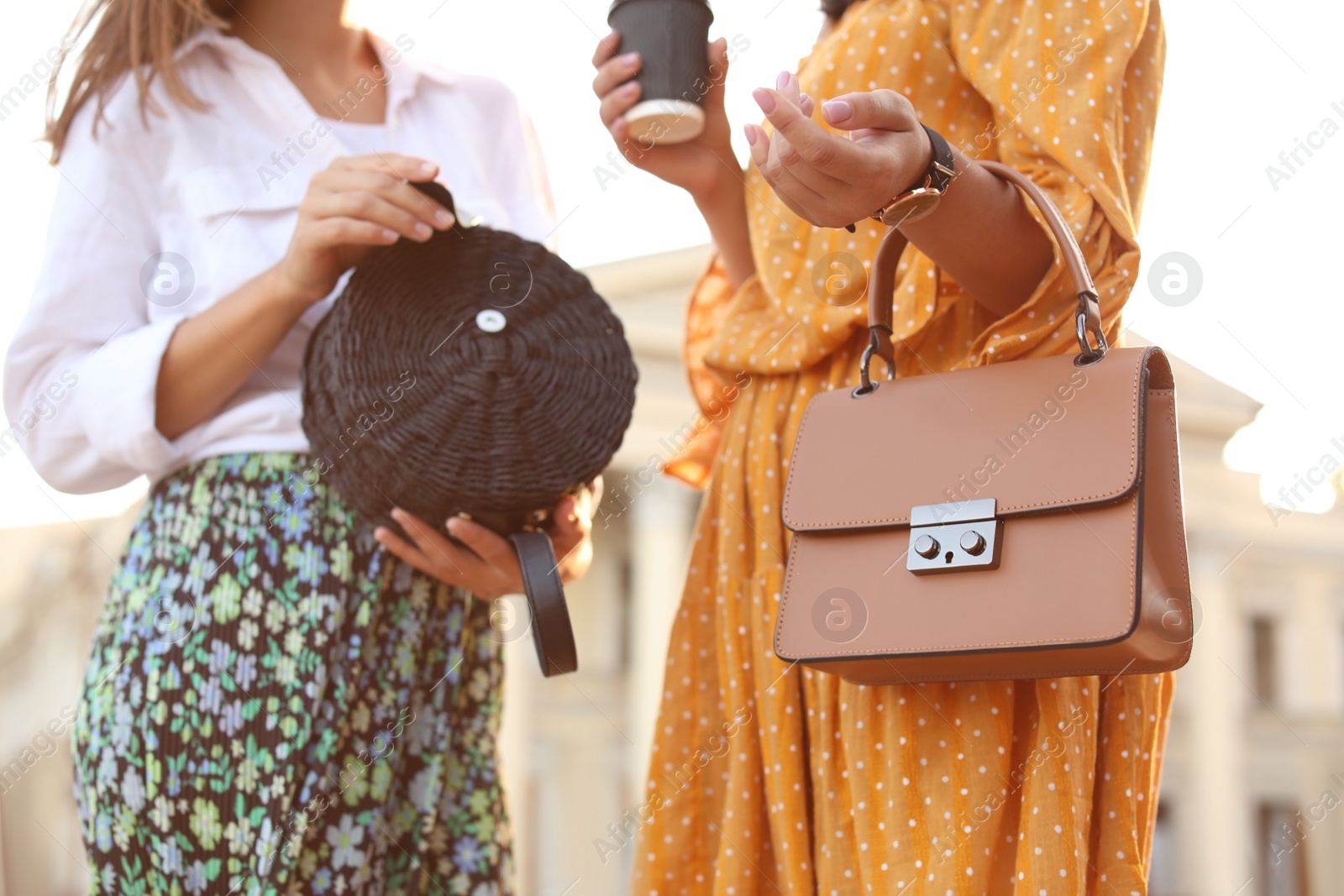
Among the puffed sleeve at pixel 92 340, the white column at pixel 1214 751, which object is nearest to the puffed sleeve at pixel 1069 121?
the puffed sleeve at pixel 92 340

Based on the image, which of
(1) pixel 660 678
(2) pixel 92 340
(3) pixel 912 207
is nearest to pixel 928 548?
(3) pixel 912 207

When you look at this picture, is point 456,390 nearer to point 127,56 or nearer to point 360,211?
point 360,211

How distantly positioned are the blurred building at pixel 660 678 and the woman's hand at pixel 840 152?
22.5 ft

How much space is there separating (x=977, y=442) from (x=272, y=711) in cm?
70

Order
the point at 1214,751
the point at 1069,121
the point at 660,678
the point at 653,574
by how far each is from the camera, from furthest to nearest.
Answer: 1. the point at 1214,751
2. the point at 653,574
3. the point at 660,678
4. the point at 1069,121

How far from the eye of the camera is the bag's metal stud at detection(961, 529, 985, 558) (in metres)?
0.84

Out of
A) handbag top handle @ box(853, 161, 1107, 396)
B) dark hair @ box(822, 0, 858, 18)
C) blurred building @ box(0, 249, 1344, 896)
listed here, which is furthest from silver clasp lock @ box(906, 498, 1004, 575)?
blurred building @ box(0, 249, 1344, 896)

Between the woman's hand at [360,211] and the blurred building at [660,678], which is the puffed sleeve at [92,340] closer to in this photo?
the woman's hand at [360,211]

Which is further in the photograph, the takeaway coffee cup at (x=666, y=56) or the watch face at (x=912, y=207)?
the takeaway coffee cup at (x=666, y=56)

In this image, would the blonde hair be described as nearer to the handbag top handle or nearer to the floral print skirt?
the floral print skirt

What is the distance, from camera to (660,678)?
792cm

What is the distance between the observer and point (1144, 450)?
811 millimetres

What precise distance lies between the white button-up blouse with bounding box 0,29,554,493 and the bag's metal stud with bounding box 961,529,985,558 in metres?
0.65

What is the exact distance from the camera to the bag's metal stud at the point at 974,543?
843mm
